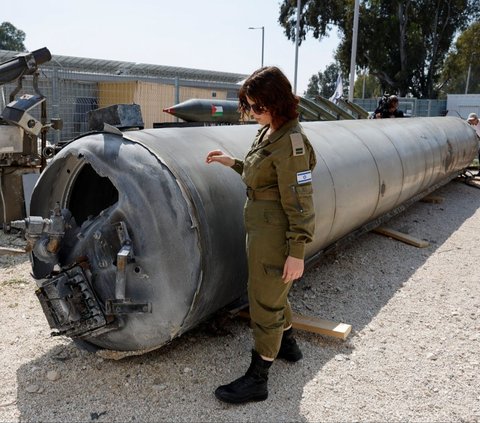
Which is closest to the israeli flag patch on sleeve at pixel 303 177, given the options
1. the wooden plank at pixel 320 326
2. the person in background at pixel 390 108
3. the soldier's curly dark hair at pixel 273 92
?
the soldier's curly dark hair at pixel 273 92

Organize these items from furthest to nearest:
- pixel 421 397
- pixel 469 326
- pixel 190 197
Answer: pixel 469 326, pixel 421 397, pixel 190 197

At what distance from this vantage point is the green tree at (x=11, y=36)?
250 feet

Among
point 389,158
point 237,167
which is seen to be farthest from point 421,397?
point 389,158

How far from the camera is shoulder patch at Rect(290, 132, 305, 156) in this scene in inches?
98.5

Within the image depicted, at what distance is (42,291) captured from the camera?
2.83m

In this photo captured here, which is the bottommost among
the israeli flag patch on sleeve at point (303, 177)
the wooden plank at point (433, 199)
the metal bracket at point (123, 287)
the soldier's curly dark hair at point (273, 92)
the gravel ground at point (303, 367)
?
the wooden plank at point (433, 199)

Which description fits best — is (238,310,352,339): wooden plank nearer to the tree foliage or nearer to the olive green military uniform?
the olive green military uniform

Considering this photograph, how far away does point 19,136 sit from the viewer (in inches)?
230

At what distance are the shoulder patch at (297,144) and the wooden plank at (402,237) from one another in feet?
12.4

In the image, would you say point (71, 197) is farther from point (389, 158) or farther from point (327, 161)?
point (389, 158)

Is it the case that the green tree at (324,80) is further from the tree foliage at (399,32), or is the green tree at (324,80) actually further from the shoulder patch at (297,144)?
the shoulder patch at (297,144)

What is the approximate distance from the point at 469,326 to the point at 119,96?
8743mm

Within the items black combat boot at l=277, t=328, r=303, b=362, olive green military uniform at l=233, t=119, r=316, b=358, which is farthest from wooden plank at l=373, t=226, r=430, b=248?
olive green military uniform at l=233, t=119, r=316, b=358

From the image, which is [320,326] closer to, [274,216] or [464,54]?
[274,216]
